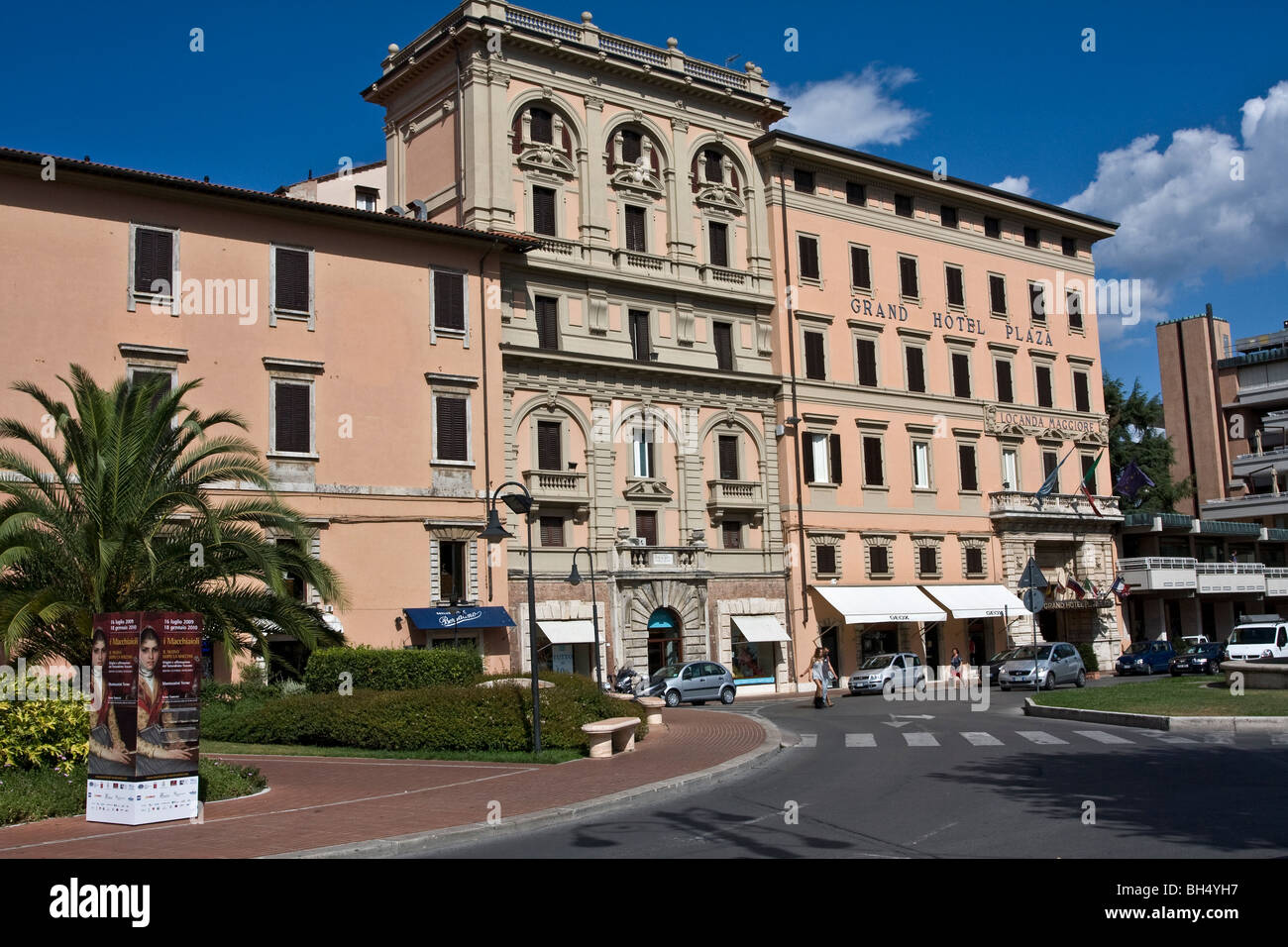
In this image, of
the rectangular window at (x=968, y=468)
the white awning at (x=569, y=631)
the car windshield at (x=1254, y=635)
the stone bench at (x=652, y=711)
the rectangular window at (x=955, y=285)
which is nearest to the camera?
the stone bench at (x=652, y=711)

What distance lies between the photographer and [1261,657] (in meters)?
40.3

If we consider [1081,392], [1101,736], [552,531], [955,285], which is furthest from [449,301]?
[1081,392]

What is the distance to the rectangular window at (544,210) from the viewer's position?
41.3 m

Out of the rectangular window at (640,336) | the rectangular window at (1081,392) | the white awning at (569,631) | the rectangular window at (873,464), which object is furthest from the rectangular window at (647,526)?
the rectangular window at (1081,392)

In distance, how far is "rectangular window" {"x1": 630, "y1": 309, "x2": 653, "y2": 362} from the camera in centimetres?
4319

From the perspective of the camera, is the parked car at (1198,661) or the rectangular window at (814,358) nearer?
the parked car at (1198,661)

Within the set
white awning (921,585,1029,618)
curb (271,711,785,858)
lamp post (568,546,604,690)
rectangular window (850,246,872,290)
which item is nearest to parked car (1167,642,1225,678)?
white awning (921,585,1029,618)

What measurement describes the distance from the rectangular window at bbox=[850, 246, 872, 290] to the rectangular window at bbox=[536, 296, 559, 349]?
14.0m

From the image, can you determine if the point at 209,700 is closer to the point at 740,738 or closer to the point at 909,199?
the point at 740,738

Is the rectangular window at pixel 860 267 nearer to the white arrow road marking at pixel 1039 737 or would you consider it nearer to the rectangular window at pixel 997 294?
the rectangular window at pixel 997 294

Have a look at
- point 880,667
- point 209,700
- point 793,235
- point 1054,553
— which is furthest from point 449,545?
point 1054,553

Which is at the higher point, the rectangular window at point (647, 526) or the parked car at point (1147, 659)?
the rectangular window at point (647, 526)

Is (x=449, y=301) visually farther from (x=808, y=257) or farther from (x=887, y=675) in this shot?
(x=887, y=675)

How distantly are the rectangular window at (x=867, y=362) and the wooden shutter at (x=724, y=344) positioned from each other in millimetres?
6302
